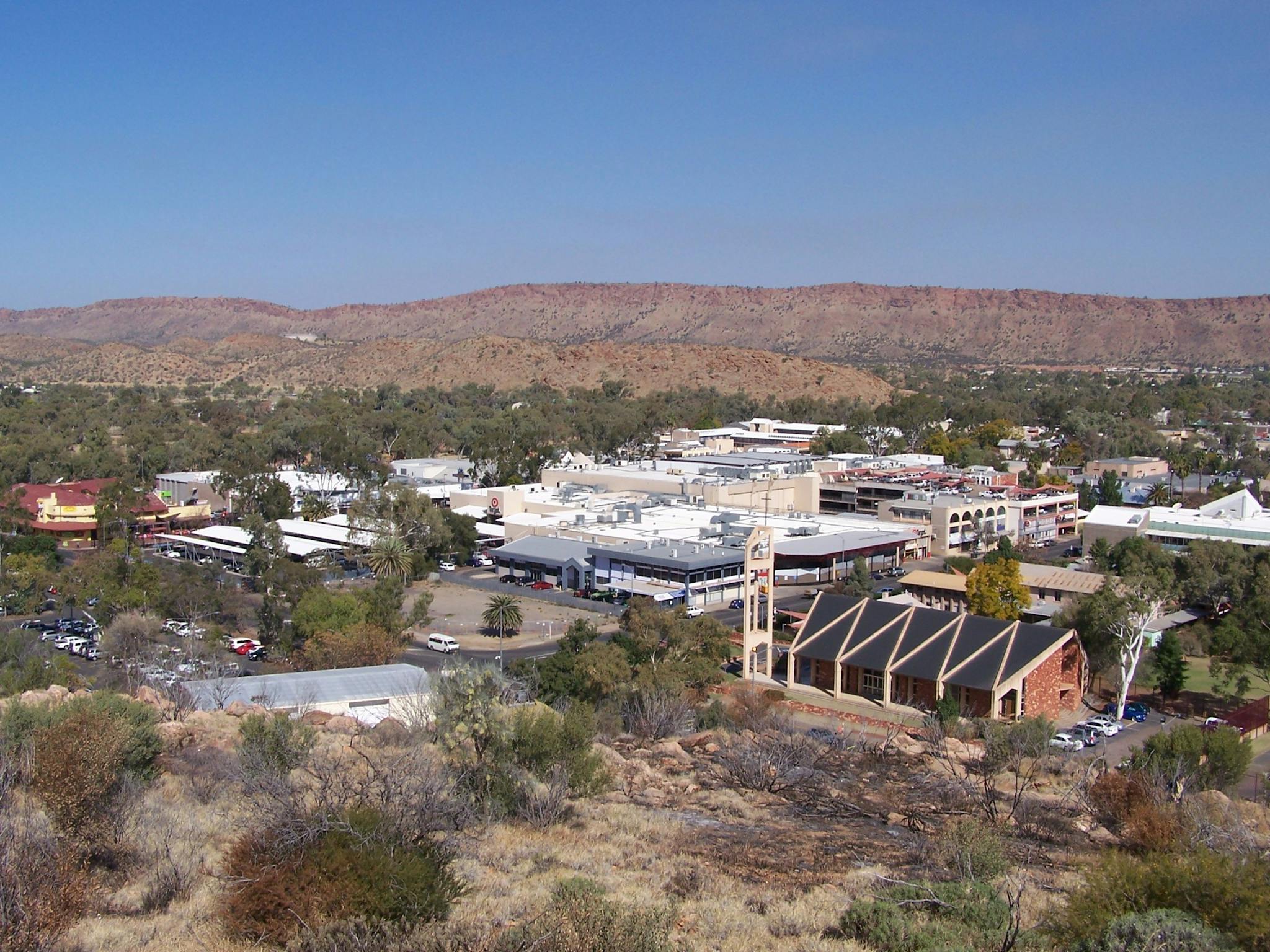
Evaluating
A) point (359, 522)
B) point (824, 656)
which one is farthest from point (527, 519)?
point (824, 656)

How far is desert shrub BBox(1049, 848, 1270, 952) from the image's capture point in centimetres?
977

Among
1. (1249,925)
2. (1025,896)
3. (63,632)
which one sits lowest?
(63,632)

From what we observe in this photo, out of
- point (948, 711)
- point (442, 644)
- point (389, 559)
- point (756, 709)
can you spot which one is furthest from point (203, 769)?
point (389, 559)

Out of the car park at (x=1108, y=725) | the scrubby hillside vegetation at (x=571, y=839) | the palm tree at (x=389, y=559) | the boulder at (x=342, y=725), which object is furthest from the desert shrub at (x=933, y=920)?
the palm tree at (x=389, y=559)

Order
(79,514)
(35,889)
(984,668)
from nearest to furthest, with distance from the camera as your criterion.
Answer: (35,889), (984,668), (79,514)

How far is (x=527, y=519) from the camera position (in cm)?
5741

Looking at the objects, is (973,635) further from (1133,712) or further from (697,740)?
(697,740)

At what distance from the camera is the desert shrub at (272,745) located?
15.6 m

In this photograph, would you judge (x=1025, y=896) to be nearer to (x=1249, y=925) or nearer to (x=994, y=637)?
(x=1249, y=925)

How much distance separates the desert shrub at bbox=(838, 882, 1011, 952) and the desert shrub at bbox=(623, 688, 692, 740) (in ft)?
38.4

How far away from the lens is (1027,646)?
2975 centimetres

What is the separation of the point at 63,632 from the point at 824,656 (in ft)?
84.0

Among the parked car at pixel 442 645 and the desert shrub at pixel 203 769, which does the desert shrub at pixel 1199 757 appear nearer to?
the desert shrub at pixel 203 769

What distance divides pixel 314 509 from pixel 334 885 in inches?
2085
